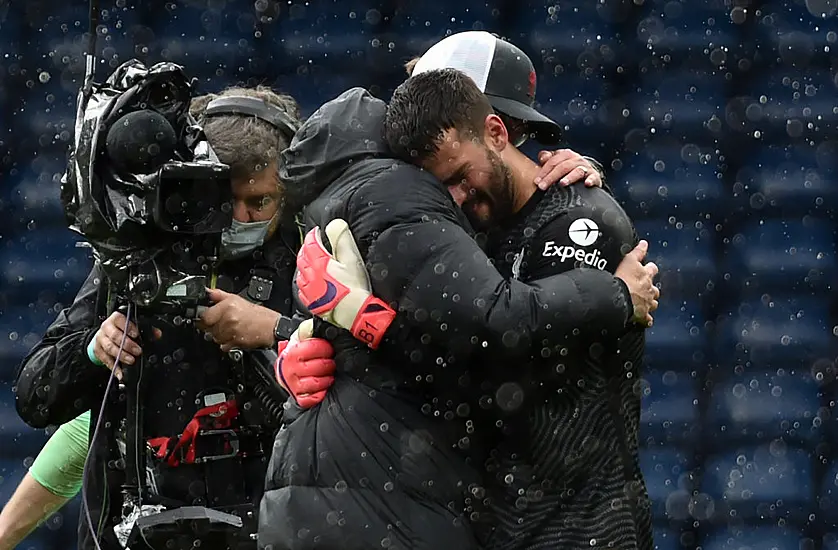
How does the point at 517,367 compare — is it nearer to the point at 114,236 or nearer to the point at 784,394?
the point at 114,236

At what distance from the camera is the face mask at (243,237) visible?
3824 mm

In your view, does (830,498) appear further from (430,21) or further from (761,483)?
(430,21)

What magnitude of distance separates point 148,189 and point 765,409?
314 centimetres

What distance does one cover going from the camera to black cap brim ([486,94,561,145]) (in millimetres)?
3285

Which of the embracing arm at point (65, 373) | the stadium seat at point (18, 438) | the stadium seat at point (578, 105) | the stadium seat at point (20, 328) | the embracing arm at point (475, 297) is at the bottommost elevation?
the stadium seat at point (18, 438)

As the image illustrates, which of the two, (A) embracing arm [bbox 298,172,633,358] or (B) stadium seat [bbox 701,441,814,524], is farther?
(B) stadium seat [bbox 701,441,814,524]

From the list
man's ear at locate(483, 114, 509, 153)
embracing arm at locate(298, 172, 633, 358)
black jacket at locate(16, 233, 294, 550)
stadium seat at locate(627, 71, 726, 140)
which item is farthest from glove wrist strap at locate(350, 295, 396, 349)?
stadium seat at locate(627, 71, 726, 140)

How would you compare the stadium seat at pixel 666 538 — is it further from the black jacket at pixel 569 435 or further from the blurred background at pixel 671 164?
the black jacket at pixel 569 435

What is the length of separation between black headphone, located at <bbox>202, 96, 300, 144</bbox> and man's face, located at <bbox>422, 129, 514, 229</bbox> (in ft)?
2.93

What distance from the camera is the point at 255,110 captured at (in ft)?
13.0

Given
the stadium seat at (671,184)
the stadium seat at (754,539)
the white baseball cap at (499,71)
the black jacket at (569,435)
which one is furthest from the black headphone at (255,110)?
the stadium seat at (754,539)

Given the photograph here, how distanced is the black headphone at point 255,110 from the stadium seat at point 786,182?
2.30 m

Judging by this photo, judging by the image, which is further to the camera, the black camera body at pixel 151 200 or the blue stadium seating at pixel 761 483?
the blue stadium seating at pixel 761 483

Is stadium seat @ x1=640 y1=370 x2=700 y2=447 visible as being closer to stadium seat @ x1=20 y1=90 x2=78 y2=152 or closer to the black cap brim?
stadium seat @ x1=20 y1=90 x2=78 y2=152
